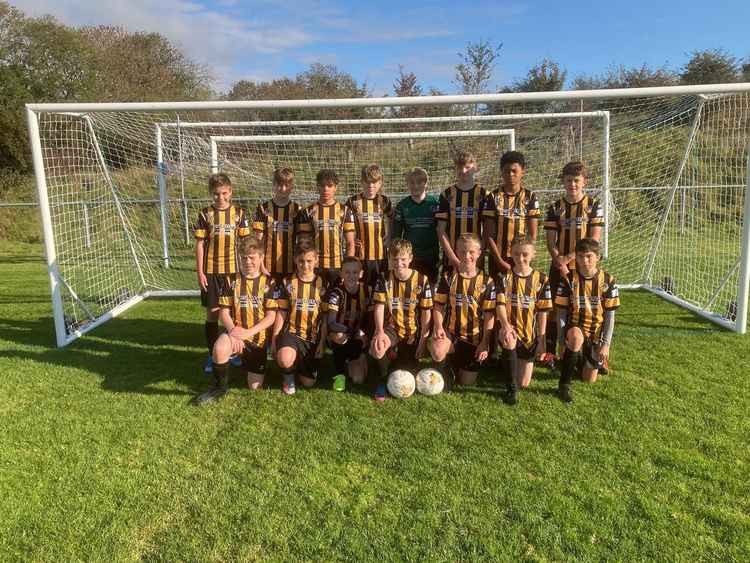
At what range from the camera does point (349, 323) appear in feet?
13.2

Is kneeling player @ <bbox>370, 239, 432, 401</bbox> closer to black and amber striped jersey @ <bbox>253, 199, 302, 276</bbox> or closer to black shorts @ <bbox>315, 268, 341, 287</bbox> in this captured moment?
black shorts @ <bbox>315, 268, 341, 287</bbox>

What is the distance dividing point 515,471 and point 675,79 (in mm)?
20164

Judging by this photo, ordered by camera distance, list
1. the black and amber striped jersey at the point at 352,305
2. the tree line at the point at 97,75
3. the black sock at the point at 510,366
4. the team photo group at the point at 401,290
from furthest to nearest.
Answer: the tree line at the point at 97,75, the black and amber striped jersey at the point at 352,305, the team photo group at the point at 401,290, the black sock at the point at 510,366

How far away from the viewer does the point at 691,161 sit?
6.86 meters

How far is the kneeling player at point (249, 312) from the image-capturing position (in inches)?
147

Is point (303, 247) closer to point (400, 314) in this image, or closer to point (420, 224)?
point (400, 314)

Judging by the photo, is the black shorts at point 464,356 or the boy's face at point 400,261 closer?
the boy's face at point 400,261

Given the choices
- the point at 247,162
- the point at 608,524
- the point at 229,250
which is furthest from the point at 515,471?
the point at 247,162

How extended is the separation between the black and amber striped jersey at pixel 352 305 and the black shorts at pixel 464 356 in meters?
0.74

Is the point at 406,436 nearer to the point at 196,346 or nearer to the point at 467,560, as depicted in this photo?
the point at 467,560

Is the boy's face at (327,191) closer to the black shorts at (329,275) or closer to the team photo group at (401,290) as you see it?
the team photo group at (401,290)

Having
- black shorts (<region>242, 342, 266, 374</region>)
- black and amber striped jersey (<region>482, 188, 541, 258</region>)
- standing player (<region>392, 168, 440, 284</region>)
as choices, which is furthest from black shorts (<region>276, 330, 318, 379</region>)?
black and amber striped jersey (<region>482, 188, 541, 258</region>)

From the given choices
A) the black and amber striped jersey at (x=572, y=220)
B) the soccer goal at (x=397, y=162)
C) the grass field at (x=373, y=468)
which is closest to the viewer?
the grass field at (x=373, y=468)

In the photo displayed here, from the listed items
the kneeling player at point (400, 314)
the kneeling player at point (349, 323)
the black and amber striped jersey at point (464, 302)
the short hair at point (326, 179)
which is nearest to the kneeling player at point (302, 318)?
the kneeling player at point (349, 323)
